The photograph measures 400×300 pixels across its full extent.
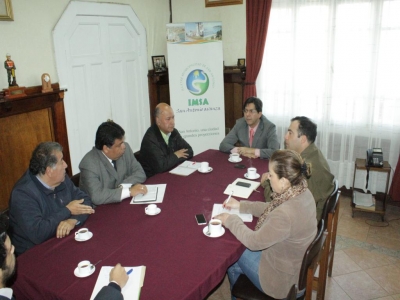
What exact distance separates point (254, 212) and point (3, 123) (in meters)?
2.30

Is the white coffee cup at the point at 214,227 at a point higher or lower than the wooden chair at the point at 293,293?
higher

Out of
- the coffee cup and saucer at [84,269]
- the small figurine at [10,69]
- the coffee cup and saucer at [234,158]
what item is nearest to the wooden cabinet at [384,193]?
the coffee cup and saucer at [234,158]

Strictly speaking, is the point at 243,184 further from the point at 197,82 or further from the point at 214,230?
the point at 197,82

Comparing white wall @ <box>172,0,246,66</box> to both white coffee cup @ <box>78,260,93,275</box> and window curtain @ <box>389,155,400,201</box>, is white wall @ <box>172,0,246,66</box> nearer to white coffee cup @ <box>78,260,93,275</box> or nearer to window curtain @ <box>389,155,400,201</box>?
window curtain @ <box>389,155,400,201</box>

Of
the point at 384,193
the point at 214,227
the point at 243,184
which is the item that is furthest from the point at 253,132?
the point at 214,227

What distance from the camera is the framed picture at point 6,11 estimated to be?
9.56 ft

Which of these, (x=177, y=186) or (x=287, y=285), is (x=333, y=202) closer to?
(x=287, y=285)

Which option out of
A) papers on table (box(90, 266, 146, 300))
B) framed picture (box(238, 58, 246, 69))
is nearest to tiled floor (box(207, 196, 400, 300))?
papers on table (box(90, 266, 146, 300))

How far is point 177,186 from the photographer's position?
2535 mm

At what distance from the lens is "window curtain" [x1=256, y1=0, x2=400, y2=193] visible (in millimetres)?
3633

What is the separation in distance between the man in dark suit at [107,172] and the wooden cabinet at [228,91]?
235 centimetres

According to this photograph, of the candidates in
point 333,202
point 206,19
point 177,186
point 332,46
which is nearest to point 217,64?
point 206,19

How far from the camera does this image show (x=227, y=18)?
4.65 metres

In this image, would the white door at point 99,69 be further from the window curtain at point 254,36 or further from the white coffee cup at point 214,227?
the white coffee cup at point 214,227
